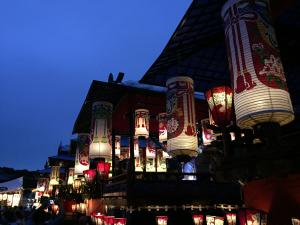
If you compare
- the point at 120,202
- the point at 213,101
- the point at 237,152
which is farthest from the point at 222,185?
the point at 237,152

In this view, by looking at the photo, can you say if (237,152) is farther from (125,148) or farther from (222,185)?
(125,148)

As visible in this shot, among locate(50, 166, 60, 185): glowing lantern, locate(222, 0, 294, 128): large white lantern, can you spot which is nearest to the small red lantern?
locate(222, 0, 294, 128): large white lantern

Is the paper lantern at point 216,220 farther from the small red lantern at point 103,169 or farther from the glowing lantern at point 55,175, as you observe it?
the glowing lantern at point 55,175

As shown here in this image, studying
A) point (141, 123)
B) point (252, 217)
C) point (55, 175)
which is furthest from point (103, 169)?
point (55, 175)

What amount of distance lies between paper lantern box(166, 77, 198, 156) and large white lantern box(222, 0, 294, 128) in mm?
3952

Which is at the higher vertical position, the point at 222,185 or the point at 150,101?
the point at 150,101

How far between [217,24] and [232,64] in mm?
4349

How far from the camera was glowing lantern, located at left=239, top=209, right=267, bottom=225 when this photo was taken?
4250 millimetres

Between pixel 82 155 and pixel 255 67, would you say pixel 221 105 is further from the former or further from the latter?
pixel 82 155

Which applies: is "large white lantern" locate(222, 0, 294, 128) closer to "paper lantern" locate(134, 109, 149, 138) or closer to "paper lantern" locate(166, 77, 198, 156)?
"paper lantern" locate(166, 77, 198, 156)

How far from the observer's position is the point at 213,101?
18.1 ft

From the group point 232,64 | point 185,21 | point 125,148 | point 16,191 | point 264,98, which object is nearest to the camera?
point 264,98

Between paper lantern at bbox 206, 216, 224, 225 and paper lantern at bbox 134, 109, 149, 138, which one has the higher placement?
paper lantern at bbox 134, 109, 149, 138

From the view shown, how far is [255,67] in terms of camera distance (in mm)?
4289
